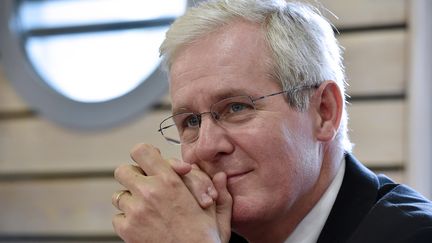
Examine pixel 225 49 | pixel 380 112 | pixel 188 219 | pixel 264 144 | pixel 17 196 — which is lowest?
pixel 17 196

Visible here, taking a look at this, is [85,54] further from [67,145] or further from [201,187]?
[201,187]

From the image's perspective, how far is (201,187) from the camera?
5.53 ft

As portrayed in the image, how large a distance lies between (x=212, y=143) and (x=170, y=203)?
177mm

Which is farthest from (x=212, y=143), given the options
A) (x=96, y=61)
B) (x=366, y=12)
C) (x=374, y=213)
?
(x=96, y=61)

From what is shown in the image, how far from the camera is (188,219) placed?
5.35 feet

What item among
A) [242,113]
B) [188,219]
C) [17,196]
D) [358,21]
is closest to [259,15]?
[242,113]

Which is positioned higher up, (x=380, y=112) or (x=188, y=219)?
(x=188, y=219)

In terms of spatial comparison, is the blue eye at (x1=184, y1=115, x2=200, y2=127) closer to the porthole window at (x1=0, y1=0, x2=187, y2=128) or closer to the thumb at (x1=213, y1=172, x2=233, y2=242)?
the thumb at (x1=213, y1=172, x2=233, y2=242)

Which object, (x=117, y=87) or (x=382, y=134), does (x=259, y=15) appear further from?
(x=117, y=87)

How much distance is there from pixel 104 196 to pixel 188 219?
2.03 metres

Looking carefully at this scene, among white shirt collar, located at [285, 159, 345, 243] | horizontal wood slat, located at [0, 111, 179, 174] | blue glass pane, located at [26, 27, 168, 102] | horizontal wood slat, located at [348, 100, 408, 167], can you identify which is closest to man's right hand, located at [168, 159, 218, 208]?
white shirt collar, located at [285, 159, 345, 243]

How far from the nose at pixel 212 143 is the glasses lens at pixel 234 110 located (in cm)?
3

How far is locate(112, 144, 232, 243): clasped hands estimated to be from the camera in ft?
5.33

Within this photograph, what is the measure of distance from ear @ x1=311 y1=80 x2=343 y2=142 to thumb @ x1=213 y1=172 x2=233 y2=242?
28 centimetres
